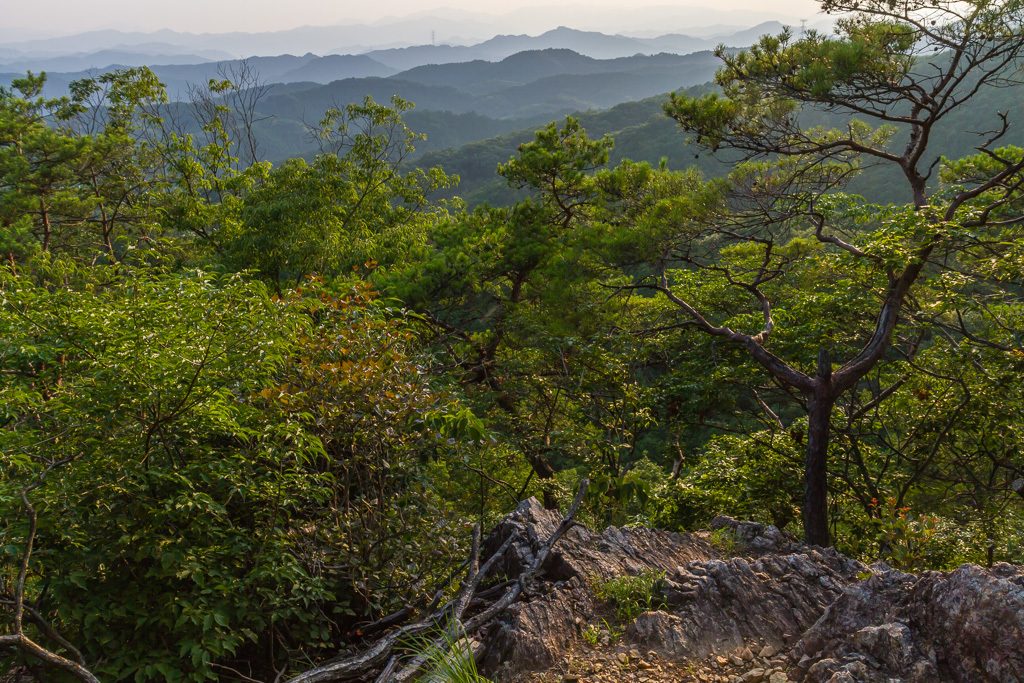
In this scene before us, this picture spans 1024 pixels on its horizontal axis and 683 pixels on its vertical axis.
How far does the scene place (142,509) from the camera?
10.0ft

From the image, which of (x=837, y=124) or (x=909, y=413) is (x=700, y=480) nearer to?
(x=909, y=413)

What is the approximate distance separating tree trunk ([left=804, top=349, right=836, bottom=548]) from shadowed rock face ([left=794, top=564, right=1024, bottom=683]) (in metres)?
A: 3.70

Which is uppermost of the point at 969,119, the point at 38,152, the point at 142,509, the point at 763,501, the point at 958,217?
the point at 969,119

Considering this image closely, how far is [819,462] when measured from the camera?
269 inches

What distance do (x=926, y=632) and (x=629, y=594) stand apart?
1596 mm

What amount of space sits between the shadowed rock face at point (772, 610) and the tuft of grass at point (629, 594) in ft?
0.20

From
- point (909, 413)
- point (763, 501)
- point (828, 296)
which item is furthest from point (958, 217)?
point (763, 501)

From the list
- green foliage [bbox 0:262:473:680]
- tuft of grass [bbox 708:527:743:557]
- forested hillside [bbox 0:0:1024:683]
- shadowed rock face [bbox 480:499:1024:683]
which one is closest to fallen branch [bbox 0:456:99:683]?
forested hillside [bbox 0:0:1024:683]

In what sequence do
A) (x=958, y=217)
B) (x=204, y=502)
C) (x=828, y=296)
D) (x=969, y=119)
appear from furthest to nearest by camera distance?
(x=969, y=119) < (x=828, y=296) < (x=958, y=217) < (x=204, y=502)

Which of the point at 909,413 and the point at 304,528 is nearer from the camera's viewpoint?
the point at 304,528

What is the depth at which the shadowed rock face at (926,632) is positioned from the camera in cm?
265

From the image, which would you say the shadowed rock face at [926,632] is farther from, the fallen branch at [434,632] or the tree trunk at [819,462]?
the tree trunk at [819,462]

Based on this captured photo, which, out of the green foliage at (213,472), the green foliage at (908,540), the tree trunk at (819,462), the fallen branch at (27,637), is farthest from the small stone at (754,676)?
the tree trunk at (819,462)

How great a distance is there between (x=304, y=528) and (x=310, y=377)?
3.06 feet
